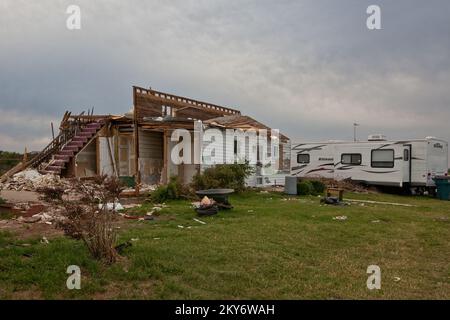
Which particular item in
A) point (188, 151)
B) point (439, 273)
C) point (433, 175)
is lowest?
point (439, 273)

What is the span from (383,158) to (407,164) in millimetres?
1203

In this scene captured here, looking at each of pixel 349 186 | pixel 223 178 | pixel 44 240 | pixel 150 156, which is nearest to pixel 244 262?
pixel 44 240

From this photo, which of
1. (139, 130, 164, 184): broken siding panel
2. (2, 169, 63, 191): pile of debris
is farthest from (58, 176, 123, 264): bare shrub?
(139, 130, 164, 184): broken siding panel

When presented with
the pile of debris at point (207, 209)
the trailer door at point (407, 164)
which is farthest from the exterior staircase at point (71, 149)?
the trailer door at point (407, 164)

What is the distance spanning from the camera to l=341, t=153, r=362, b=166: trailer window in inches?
816

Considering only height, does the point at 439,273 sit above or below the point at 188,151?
below

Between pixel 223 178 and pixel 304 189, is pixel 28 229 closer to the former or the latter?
pixel 223 178

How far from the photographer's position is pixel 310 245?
7.04 meters

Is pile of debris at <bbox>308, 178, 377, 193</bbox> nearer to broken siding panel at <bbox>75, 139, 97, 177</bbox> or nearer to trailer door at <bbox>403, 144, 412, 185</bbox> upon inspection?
trailer door at <bbox>403, 144, 412, 185</bbox>

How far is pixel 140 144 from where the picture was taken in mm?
18516

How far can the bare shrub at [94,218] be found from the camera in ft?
17.3
